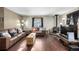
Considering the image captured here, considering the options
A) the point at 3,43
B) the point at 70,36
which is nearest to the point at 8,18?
the point at 3,43

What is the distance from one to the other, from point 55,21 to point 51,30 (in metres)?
1.05

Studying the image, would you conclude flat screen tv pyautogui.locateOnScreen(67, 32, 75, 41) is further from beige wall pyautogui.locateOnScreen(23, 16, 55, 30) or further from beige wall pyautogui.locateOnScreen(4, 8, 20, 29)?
beige wall pyautogui.locateOnScreen(23, 16, 55, 30)

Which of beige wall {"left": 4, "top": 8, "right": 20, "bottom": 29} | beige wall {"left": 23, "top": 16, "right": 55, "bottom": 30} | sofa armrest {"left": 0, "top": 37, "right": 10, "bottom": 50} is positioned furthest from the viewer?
beige wall {"left": 23, "top": 16, "right": 55, "bottom": 30}

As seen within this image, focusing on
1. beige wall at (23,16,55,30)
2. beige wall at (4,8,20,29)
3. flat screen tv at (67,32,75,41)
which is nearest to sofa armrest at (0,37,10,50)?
beige wall at (4,8,20,29)

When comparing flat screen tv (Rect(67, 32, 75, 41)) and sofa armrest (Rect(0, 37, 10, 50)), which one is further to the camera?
flat screen tv (Rect(67, 32, 75, 41))

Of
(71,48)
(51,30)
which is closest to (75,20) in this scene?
(71,48)

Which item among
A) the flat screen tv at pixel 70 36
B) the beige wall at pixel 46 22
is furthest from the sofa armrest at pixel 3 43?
the beige wall at pixel 46 22

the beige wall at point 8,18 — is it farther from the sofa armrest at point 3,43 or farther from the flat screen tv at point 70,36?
the flat screen tv at point 70,36

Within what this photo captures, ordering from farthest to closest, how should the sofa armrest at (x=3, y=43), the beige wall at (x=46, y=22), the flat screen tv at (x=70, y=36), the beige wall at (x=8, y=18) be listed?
1. the beige wall at (x=46, y=22)
2. the beige wall at (x=8, y=18)
3. the flat screen tv at (x=70, y=36)
4. the sofa armrest at (x=3, y=43)

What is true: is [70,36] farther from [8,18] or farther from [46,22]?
[46,22]

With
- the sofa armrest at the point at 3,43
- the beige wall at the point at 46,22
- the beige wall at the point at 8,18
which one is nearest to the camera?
the sofa armrest at the point at 3,43

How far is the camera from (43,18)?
1026 cm
